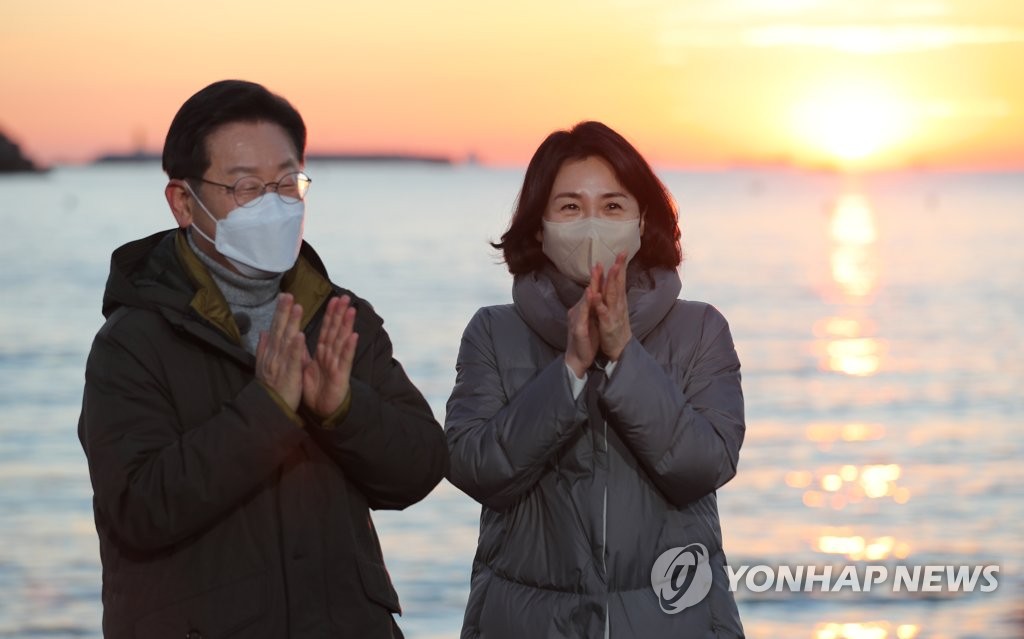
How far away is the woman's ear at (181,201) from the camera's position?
348 centimetres

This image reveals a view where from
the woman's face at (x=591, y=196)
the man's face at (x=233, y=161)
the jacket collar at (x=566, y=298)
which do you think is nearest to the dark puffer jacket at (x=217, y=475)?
the man's face at (x=233, y=161)

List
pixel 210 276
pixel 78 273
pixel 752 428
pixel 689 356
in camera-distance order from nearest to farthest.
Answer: pixel 210 276 < pixel 689 356 < pixel 752 428 < pixel 78 273

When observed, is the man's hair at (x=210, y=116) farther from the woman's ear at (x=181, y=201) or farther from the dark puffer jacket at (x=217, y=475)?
the dark puffer jacket at (x=217, y=475)

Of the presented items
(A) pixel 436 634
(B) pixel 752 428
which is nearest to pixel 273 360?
(A) pixel 436 634

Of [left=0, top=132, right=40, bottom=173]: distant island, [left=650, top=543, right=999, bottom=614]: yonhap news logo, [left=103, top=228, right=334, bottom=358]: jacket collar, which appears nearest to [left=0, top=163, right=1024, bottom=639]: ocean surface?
[left=650, top=543, right=999, bottom=614]: yonhap news logo

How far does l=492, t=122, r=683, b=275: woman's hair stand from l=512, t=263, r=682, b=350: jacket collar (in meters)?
0.07

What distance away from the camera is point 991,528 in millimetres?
12117

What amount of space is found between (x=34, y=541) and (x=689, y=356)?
9.12m

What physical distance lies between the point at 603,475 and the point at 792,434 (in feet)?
41.7

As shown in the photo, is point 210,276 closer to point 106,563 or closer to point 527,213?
point 106,563

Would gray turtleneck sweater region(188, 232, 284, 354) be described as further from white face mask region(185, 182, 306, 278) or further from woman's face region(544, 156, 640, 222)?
woman's face region(544, 156, 640, 222)

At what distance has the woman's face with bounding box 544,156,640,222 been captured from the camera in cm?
423

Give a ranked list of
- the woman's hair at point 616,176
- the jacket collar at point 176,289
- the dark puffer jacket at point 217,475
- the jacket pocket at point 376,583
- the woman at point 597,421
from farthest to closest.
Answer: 1. the woman's hair at point 616,176
2. the woman at point 597,421
3. the jacket pocket at point 376,583
4. the jacket collar at point 176,289
5. the dark puffer jacket at point 217,475

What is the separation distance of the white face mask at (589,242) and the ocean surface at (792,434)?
19 centimetres
